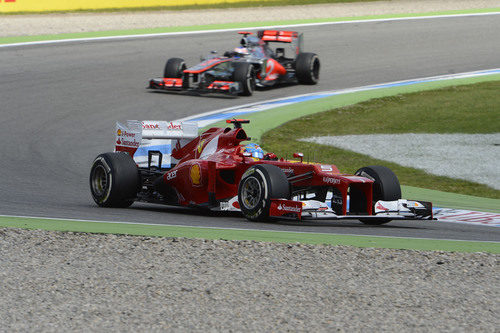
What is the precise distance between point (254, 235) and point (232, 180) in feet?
5.19

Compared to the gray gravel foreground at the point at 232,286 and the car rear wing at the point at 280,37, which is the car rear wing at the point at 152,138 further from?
the car rear wing at the point at 280,37

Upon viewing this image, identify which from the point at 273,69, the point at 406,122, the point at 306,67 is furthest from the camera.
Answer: the point at 306,67

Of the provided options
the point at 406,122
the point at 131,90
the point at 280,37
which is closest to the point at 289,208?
the point at 406,122

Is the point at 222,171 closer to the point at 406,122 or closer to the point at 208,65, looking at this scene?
the point at 406,122

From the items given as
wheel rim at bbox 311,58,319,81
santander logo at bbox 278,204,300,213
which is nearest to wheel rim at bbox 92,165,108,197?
santander logo at bbox 278,204,300,213

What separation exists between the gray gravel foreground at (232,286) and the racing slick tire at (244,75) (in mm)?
13176

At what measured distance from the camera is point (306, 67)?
2359 centimetres

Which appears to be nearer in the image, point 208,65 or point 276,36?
point 208,65

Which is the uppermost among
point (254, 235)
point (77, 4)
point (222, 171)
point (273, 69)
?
point (77, 4)

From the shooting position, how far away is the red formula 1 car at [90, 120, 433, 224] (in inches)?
378

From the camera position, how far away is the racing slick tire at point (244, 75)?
71.3ft

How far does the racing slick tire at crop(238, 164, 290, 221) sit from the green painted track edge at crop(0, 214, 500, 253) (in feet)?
0.82

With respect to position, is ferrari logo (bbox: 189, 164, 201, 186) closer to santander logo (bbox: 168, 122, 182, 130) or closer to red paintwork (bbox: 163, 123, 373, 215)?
red paintwork (bbox: 163, 123, 373, 215)

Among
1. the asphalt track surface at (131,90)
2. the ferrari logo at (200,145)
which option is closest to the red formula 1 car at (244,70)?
the asphalt track surface at (131,90)
